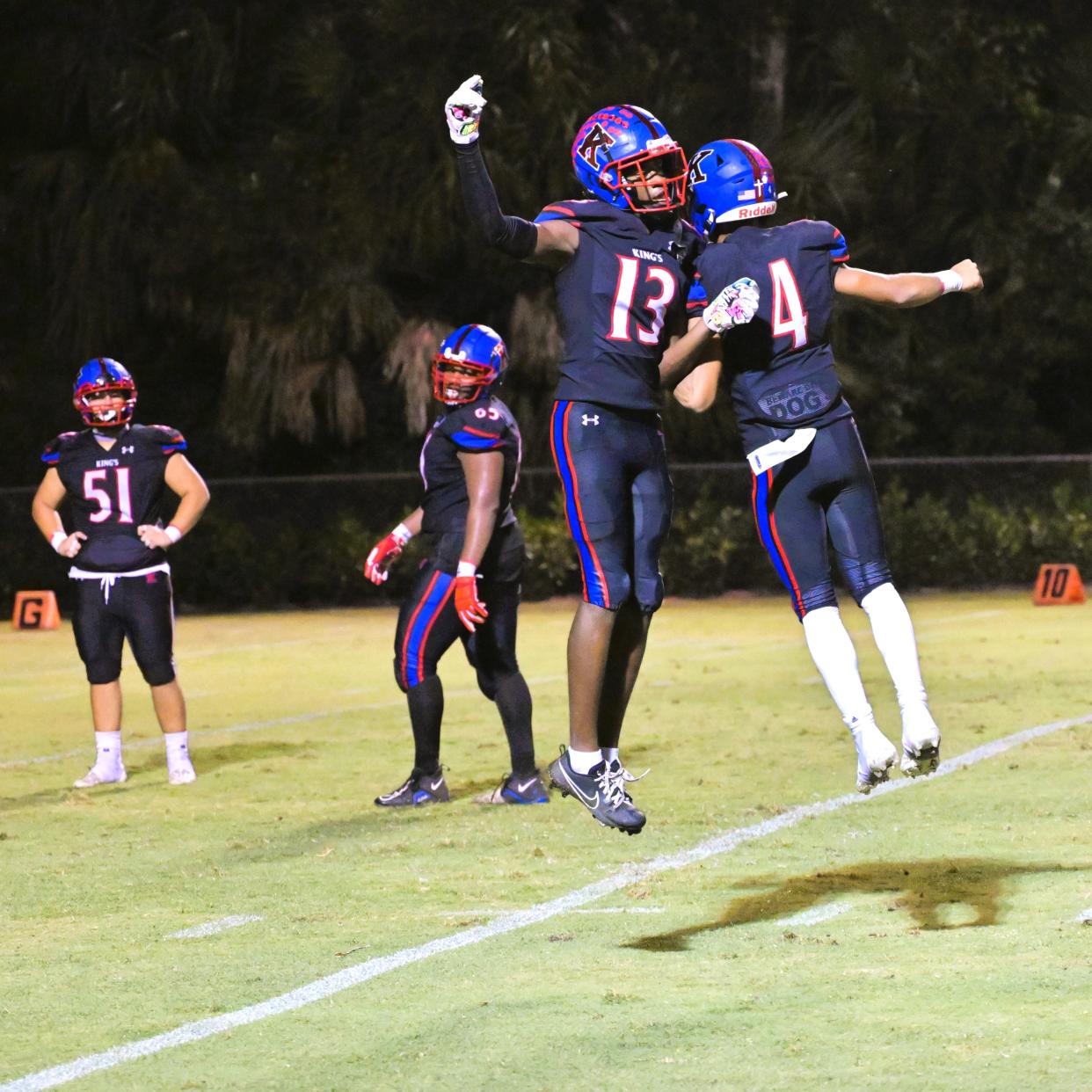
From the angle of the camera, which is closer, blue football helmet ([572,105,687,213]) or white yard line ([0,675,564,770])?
blue football helmet ([572,105,687,213])

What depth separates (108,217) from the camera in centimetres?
2669

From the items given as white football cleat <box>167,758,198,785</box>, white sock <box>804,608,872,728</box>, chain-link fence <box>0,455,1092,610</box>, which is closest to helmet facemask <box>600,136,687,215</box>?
white sock <box>804,608,872,728</box>

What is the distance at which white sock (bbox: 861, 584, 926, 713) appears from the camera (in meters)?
6.68

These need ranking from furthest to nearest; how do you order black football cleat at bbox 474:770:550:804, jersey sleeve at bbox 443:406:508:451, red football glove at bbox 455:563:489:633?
1. black football cleat at bbox 474:770:550:804
2. jersey sleeve at bbox 443:406:508:451
3. red football glove at bbox 455:563:489:633

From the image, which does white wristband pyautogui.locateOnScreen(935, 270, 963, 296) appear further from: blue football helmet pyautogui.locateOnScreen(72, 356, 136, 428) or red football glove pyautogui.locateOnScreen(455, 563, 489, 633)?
blue football helmet pyautogui.locateOnScreen(72, 356, 136, 428)

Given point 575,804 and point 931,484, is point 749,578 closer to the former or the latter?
point 931,484

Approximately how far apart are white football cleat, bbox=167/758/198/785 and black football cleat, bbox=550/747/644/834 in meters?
4.53

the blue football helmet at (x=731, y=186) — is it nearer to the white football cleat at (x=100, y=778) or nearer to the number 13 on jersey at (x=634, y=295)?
the number 13 on jersey at (x=634, y=295)

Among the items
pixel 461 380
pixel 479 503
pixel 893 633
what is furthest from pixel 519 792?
pixel 893 633

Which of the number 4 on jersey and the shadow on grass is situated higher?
the number 4 on jersey

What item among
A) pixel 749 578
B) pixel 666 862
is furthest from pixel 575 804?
pixel 749 578

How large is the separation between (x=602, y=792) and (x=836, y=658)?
0.91 metres

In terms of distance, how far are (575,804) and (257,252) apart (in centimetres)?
1801

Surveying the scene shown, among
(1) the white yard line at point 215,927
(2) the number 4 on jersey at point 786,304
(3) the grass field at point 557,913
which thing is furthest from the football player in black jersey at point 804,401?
(1) the white yard line at point 215,927
